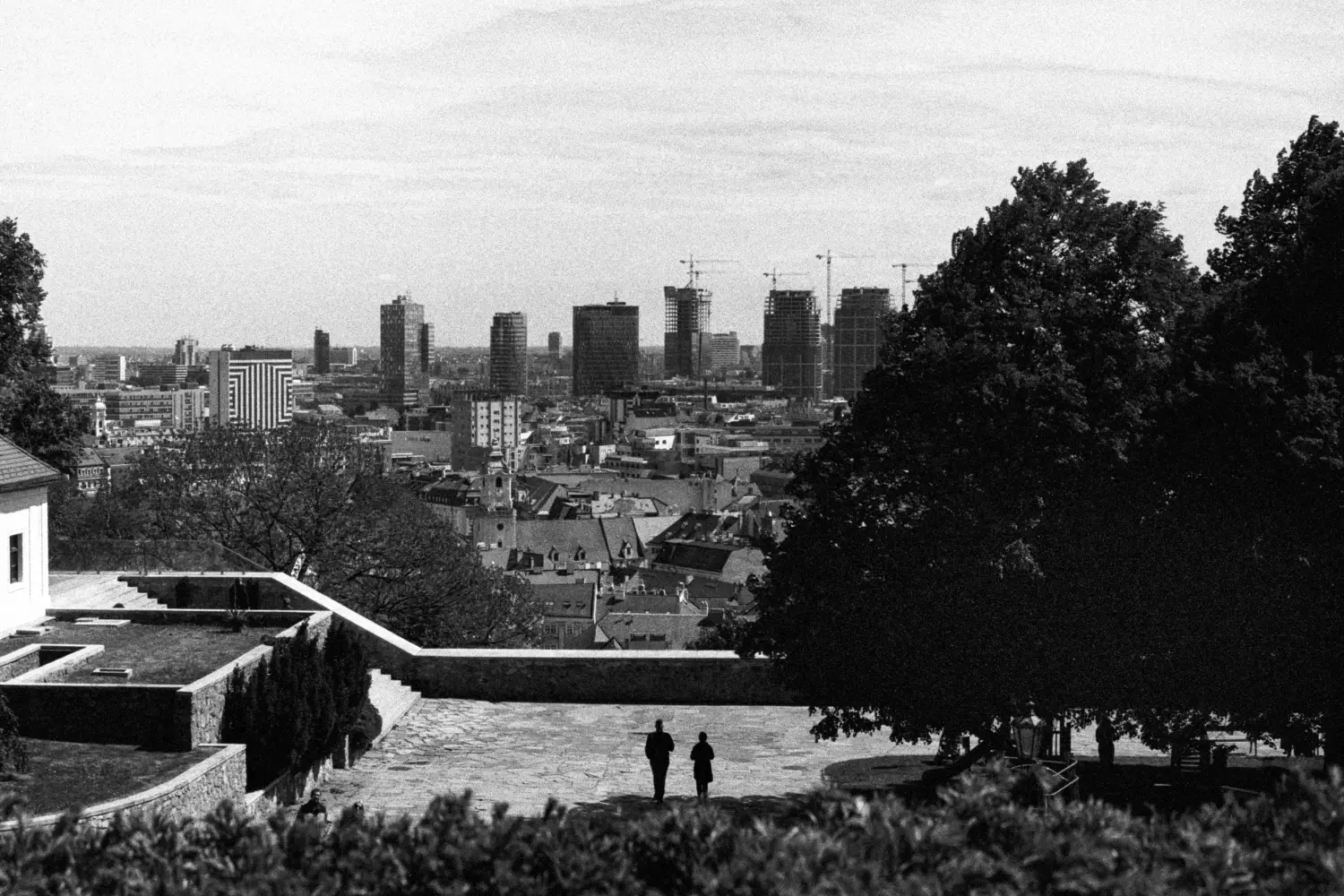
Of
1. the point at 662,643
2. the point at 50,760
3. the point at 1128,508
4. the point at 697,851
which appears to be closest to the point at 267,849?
the point at 697,851

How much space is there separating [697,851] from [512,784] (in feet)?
30.4

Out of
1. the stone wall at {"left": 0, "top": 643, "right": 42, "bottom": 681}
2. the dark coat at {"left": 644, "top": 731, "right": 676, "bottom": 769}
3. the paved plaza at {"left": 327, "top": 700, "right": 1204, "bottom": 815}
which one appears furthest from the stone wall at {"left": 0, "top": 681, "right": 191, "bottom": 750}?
the dark coat at {"left": 644, "top": 731, "right": 676, "bottom": 769}

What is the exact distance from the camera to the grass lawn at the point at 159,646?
54.5 feet

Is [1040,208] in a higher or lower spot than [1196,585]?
higher

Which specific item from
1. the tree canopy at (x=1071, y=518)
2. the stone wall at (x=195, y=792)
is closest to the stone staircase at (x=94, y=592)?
the stone wall at (x=195, y=792)

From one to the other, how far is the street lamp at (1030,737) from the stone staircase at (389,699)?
23.6 ft

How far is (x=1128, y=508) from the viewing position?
1532 centimetres

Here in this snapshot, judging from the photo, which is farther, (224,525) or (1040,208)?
(224,525)

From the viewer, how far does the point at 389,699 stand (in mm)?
19219

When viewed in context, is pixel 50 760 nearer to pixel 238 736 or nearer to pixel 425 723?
pixel 238 736

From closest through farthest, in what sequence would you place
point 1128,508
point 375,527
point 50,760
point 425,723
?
point 50,760 → point 1128,508 → point 425,723 → point 375,527

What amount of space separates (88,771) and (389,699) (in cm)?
556

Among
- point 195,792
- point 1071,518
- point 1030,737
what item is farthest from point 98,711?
point 1071,518

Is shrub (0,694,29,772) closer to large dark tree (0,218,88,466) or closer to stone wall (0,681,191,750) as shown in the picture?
stone wall (0,681,191,750)
